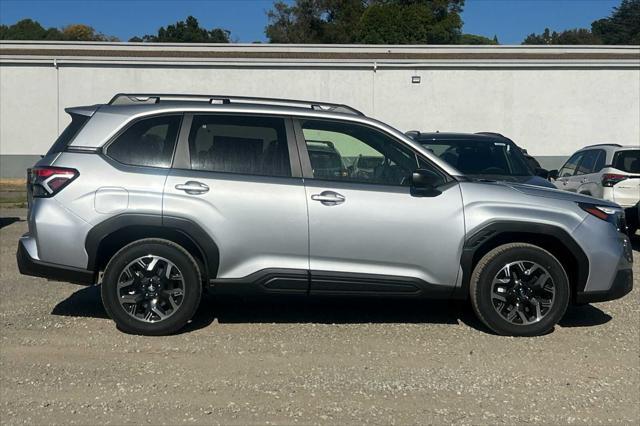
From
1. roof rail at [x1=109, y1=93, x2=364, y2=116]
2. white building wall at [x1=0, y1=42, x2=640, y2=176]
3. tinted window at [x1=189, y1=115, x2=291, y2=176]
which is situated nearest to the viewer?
tinted window at [x1=189, y1=115, x2=291, y2=176]

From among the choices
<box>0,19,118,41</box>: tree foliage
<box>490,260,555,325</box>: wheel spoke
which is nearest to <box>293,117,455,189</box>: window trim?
<box>490,260,555,325</box>: wheel spoke

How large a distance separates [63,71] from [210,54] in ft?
20.0

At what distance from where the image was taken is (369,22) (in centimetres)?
5844

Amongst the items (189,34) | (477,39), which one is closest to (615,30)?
(477,39)

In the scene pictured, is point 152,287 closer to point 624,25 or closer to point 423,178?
point 423,178

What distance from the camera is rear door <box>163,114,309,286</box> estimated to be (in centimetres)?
554

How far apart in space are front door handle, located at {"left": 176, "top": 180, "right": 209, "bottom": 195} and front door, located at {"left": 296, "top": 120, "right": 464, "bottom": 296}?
0.85 meters

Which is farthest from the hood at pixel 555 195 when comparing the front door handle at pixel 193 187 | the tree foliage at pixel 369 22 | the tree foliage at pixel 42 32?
the tree foliage at pixel 42 32

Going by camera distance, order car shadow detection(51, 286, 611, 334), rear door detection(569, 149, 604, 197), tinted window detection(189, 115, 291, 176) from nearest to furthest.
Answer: tinted window detection(189, 115, 291, 176) → car shadow detection(51, 286, 611, 334) → rear door detection(569, 149, 604, 197)

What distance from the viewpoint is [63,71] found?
28.0 m

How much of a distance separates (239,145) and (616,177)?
319 inches

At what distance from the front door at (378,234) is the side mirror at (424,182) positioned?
38mm

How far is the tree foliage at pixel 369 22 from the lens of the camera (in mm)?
57625

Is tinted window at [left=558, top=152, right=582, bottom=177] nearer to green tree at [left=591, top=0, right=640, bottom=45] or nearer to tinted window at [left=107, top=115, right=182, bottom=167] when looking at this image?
tinted window at [left=107, top=115, right=182, bottom=167]
